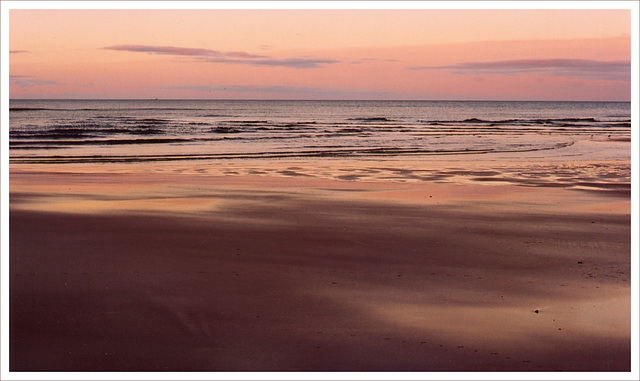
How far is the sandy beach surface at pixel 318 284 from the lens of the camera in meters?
5.44

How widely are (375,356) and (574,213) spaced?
23.8 ft

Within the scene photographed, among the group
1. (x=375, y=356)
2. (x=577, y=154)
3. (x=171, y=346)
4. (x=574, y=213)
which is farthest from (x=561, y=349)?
(x=577, y=154)

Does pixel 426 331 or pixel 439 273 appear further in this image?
pixel 439 273

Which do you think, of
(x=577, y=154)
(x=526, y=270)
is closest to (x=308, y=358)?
(x=526, y=270)

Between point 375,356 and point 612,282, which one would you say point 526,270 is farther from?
point 375,356

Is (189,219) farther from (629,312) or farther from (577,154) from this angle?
(577,154)

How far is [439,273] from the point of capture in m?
7.68

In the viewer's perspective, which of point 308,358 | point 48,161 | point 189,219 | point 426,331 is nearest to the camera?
point 308,358

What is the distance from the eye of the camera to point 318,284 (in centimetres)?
721

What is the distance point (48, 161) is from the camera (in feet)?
68.9

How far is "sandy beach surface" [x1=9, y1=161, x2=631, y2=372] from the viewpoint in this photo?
544cm

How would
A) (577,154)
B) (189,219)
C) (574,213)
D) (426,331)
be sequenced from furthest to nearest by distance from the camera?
1. (577,154)
2. (574,213)
3. (189,219)
4. (426,331)

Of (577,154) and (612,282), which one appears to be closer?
(612,282)

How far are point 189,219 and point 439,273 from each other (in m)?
4.48
